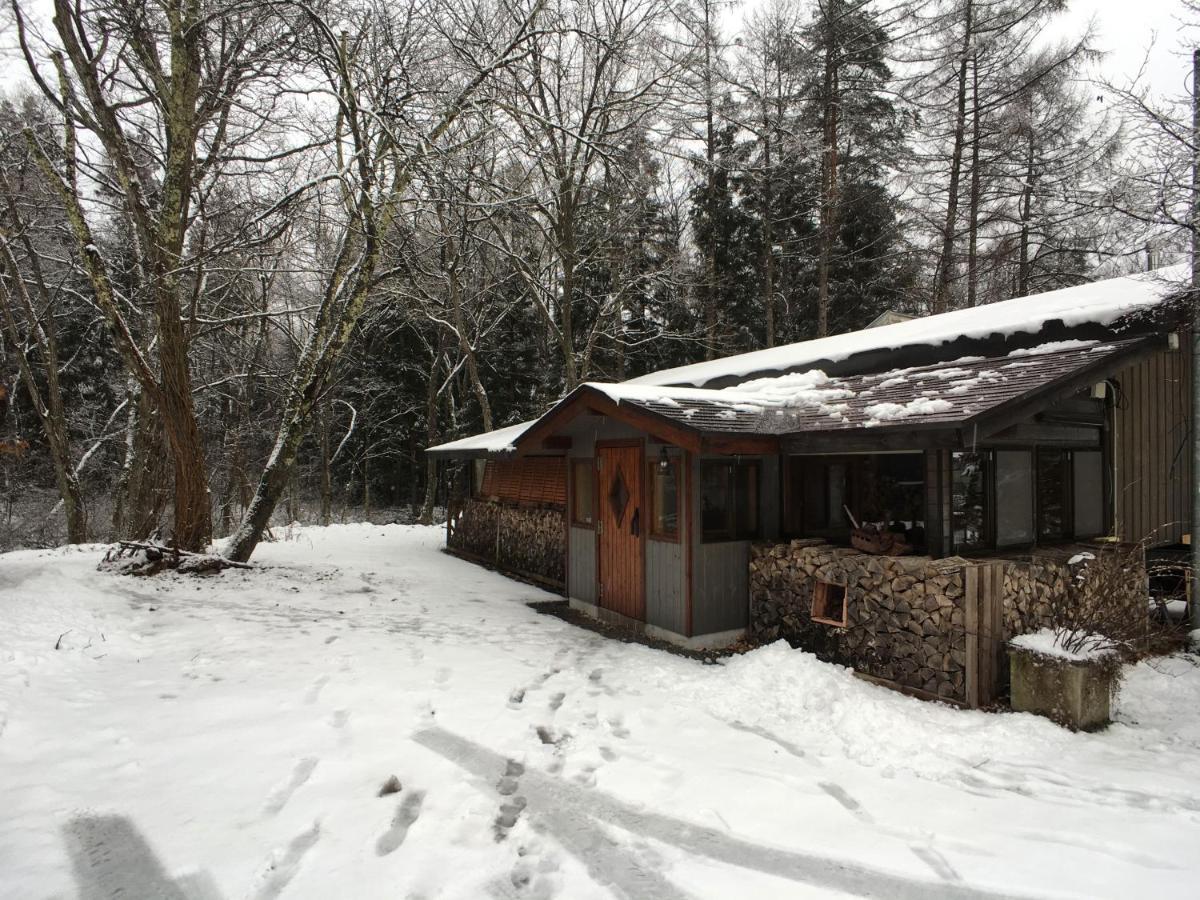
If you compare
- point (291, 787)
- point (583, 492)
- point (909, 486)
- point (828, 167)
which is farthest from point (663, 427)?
point (828, 167)

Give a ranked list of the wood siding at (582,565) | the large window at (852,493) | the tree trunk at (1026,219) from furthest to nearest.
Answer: the tree trunk at (1026,219), the wood siding at (582,565), the large window at (852,493)

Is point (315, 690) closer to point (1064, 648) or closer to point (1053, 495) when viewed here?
point (1064, 648)

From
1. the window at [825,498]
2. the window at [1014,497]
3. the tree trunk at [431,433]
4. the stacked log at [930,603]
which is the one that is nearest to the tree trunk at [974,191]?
the window at [1014,497]

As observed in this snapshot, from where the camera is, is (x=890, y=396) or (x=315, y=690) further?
(x=890, y=396)

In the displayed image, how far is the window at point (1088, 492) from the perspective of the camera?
6535 mm

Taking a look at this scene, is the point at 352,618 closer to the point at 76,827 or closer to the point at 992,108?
the point at 76,827

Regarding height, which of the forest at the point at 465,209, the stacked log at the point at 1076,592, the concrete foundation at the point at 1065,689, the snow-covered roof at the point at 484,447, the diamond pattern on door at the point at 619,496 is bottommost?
the concrete foundation at the point at 1065,689

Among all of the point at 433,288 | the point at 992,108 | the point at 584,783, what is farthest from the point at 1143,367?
the point at 433,288

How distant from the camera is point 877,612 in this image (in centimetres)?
545

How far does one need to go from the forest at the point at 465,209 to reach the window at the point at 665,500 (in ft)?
11.1

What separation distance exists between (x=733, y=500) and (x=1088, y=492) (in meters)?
3.62

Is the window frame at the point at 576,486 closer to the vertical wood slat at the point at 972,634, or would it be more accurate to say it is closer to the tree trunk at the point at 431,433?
the vertical wood slat at the point at 972,634

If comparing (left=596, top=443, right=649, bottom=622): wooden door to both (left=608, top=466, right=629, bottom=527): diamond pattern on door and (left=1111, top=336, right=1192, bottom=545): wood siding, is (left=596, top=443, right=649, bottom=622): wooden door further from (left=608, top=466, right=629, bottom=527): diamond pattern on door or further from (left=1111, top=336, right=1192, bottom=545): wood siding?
(left=1111, top=336, right=1192, bottom=545): wood siding

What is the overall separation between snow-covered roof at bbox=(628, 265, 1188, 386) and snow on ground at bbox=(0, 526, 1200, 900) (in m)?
3.29
